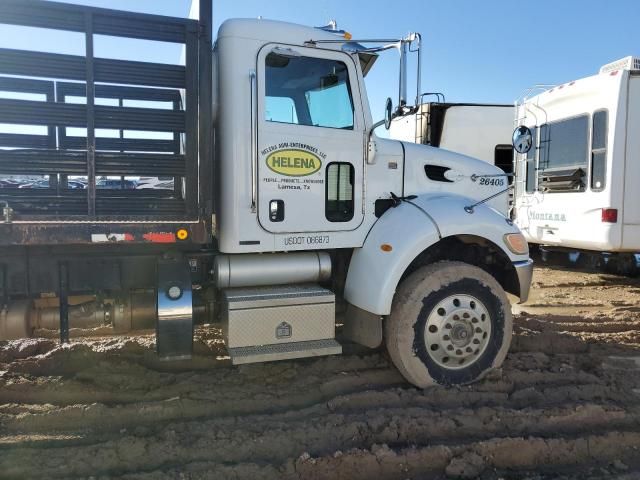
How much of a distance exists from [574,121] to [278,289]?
6175 mm

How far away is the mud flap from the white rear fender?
1.37 meters

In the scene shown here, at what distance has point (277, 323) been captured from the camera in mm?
4086

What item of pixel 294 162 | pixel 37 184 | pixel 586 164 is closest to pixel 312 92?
pixel 294 162

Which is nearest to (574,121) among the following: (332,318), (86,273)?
(332,318)

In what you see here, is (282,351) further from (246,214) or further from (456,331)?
(456,331)

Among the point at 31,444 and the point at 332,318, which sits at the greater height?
the point at 332,318

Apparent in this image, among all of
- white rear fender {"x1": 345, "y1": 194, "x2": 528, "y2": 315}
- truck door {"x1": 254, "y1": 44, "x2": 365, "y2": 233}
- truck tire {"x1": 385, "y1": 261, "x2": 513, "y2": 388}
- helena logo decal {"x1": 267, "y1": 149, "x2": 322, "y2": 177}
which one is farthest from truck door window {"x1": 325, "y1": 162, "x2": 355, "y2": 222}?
truck tire {"x1": 385, "y1": 261, "x2": 513, "y2": 388}

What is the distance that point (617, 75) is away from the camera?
7.15 metres

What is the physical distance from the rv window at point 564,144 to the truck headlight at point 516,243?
4106 mm

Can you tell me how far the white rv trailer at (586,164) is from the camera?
715 cm

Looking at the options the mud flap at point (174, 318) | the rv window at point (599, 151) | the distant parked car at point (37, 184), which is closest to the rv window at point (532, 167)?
the rv window at point (599, 151)

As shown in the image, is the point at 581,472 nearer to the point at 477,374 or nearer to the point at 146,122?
the point at 477,374

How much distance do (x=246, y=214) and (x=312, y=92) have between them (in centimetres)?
120

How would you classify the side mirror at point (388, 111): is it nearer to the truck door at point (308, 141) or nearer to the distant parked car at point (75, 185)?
the truck door at point (308, 141)
